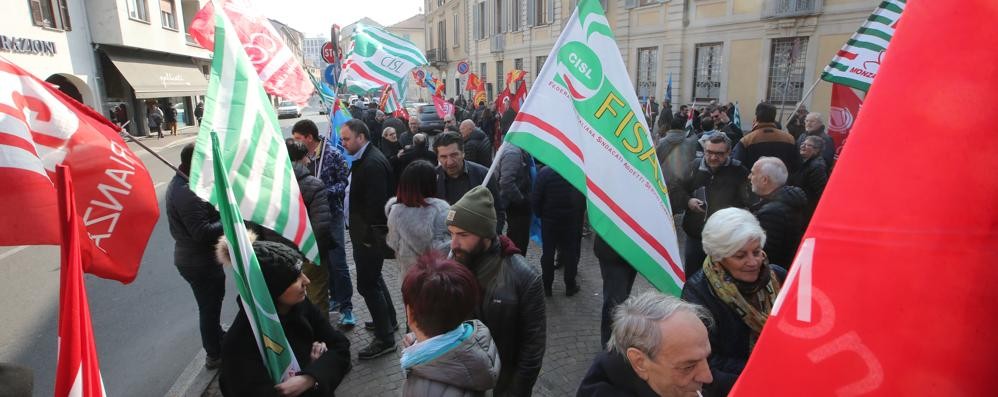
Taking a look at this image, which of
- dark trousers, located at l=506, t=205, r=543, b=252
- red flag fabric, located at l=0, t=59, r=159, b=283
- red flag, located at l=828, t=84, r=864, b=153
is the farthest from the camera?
red flag, located at l=828, t=84, r=864, b=153

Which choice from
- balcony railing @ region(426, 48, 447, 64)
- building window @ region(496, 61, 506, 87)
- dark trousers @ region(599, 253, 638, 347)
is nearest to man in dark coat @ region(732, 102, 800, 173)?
dark trousers @ region(599, 253, 638, 347)

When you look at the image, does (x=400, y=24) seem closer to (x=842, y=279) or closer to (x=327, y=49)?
(x=327, y=49)

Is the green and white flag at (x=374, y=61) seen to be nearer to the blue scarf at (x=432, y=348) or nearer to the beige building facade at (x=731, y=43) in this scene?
the blue scarf at (x=432, y=348)

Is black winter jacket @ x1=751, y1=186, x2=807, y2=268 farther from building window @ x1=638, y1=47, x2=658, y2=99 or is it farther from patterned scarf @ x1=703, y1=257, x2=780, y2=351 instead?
building window @ x1=638, y1=47, x2=658, y2=99

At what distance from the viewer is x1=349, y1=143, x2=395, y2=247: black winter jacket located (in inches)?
155

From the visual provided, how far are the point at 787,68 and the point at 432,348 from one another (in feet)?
55.1

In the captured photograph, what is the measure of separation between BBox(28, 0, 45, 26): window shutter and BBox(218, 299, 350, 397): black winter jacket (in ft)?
67.0

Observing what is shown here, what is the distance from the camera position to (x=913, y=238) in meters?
0.84

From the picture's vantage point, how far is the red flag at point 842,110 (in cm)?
705

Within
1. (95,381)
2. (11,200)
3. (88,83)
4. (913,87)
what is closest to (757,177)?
(913,87)

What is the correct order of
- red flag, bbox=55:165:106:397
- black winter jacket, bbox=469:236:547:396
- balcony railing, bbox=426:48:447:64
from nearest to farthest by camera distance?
1. red flag, bbox=55:165:106:397
2. black winter jacket, bbox=469:236:547:396
3. balcony railing, bbox=426:48:447:64

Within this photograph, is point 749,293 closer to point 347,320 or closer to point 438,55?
point 347,320

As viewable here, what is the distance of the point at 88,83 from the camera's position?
787 inches

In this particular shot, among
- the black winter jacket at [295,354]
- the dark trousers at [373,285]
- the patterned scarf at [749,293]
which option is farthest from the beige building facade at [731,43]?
the black winter jacket at [295,354]
